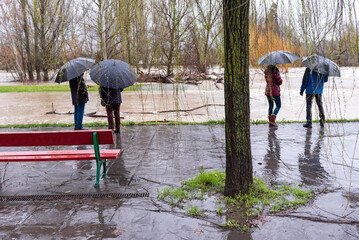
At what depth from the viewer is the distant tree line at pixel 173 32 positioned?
2.72 m

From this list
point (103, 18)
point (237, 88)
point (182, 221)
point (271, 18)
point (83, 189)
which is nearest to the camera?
point (271, 18)

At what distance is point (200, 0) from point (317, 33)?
1.06 metres

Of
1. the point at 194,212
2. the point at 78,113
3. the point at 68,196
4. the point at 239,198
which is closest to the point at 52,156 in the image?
the point at 68,196

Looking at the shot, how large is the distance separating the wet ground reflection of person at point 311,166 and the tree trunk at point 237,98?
3.41ft

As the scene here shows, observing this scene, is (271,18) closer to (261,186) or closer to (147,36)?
(147,36)

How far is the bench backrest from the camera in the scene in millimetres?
4402

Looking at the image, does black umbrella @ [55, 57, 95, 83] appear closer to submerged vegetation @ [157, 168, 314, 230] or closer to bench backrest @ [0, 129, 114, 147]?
bench backrest @ [0, 129, 114, 147]

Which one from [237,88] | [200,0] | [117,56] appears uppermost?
[200,0]

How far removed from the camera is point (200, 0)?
305 cm

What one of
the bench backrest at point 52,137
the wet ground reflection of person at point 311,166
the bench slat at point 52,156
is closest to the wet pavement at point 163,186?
the wet ground reflection of person at point 311,166

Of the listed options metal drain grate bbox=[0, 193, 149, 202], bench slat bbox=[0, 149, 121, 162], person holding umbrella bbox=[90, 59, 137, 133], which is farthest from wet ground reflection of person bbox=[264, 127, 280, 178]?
Result: person holding umbrella bbox=[90, 59, 137, 133]

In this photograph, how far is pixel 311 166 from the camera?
17.3 ft

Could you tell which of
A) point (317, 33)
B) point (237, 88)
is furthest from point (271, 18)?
point (237, 88)

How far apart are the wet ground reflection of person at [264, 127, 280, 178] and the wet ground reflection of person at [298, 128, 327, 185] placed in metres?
0.37
